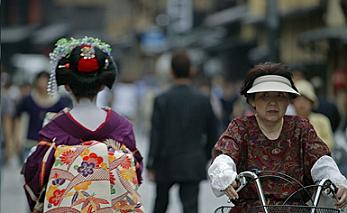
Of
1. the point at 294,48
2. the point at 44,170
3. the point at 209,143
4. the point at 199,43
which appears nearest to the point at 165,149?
the point at 209,143

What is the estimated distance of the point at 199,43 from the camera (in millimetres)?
47781

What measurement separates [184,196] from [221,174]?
5.16 m

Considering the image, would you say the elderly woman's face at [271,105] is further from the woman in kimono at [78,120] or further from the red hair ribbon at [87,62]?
the red hair ribbon at [87,62]

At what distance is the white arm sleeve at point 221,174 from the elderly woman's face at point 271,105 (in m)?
0.42

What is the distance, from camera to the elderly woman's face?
6625 millimetres

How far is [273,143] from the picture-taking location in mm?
6617

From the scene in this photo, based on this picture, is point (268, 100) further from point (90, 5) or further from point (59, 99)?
point (90, 5)

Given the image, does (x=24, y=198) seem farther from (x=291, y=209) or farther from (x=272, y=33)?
(x=291, y=209)

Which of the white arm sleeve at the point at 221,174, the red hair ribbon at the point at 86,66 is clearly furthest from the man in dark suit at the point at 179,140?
the white arm sleeve at the point at 221,174

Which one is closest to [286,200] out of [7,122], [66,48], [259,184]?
[259,184]

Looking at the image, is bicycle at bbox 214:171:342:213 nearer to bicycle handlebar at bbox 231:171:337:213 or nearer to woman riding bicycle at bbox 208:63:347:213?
bicycle handlebar at bbox 231:171:337:213

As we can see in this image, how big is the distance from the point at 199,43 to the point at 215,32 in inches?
53.7

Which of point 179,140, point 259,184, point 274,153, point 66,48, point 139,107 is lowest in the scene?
point 139,107

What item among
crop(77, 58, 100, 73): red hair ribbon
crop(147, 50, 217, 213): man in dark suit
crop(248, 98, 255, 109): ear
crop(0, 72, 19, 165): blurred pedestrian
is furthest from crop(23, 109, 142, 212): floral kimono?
crop(0, 72, 19, 165): blurred pedestrian
